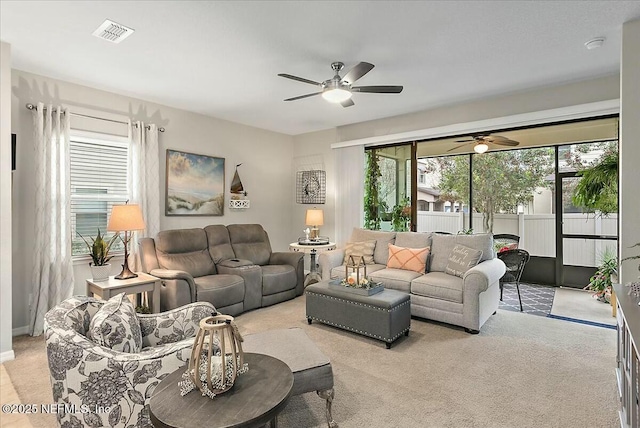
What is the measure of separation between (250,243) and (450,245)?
288 cm

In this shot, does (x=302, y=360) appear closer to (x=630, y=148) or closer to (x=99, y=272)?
(x=99, y=272)

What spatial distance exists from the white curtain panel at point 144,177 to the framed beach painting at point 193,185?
25cm

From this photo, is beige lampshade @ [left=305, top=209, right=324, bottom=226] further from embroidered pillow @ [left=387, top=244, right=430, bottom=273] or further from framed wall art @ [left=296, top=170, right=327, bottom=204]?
embroidered pillow @ [left=387, top=244, right=430, bottom=273]

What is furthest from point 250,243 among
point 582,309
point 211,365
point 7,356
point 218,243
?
point 582,309

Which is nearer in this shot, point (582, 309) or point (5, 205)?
point (5, 205)

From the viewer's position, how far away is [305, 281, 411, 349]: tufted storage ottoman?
3254 millimetres

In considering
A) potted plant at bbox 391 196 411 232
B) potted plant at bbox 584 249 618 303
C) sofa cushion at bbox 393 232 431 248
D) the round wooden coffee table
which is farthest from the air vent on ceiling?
potted plant at bbox 584 249 618 303

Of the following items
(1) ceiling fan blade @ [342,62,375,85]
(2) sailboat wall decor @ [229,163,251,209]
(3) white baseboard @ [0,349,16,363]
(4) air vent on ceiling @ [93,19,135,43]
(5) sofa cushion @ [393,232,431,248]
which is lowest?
(3) white baseboard @ [0,349,16,363]

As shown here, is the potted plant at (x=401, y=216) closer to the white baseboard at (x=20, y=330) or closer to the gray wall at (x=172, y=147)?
the gray wall at (x=172, y=147)

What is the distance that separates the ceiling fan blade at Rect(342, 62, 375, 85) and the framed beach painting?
2.87m

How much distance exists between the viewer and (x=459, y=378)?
8.79 feet

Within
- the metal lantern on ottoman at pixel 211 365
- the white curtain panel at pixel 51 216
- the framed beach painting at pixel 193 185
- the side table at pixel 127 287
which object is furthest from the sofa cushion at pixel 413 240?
the white curtain panel at pixel 51 216

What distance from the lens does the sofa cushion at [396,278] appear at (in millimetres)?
4070

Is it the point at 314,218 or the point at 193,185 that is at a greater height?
the point at 193,185
